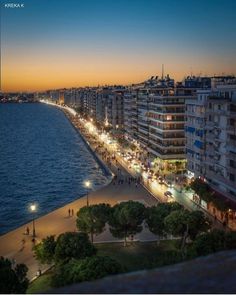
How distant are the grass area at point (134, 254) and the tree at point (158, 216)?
129cm

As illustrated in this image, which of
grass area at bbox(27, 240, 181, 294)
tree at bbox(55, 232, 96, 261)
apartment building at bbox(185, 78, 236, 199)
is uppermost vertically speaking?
apartment building at bbox(185, 78, 236, 199)

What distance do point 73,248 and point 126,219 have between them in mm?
7431

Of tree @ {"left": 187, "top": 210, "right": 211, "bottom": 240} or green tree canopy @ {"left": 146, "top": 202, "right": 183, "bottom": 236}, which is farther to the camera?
green tree canopy @ {"left": 146, "top": 202, "right": 183, "bottom": 236}

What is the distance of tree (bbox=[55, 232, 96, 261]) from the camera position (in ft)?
100

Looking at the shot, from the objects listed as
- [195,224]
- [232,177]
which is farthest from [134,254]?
[232,177]

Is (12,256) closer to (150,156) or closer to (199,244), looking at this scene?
(199,244)

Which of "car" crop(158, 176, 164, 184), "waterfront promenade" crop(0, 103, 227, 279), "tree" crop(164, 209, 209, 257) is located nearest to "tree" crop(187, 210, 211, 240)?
"tree" crop(164, 209, 209, 257)

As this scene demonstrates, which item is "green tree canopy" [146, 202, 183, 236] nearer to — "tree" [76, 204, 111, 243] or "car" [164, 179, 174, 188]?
"tree" [76, 204, 111, 243]

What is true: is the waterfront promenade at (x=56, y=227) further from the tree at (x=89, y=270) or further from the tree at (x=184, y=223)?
the tree at (x=89, y=270)

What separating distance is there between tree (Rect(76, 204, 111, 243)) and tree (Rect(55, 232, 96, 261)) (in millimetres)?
6418

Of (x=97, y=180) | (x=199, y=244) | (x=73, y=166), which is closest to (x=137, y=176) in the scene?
(x=97, y=180)

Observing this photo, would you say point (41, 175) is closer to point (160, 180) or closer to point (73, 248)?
point (160, 180)

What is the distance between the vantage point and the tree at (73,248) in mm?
30622

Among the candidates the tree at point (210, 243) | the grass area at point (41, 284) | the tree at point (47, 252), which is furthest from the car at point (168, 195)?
the grass area at point (41, 284)
